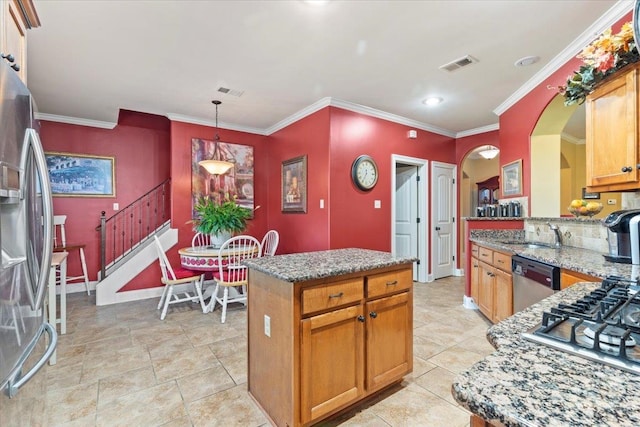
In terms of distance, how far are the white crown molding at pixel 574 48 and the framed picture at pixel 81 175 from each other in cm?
579

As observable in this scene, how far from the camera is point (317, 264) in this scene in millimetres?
1854

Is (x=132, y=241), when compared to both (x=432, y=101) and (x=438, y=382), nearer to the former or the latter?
(x=438, y=382)

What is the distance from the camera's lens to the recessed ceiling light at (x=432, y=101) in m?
3.97

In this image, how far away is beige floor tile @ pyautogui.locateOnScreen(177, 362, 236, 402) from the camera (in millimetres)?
2060

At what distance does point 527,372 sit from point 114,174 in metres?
5.70

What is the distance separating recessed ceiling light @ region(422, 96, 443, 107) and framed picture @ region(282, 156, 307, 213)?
1.80m

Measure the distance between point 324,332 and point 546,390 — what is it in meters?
1.23

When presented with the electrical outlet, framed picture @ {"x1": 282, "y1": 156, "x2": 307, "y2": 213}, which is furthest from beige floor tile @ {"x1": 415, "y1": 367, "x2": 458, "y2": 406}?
framed picture @ {"x1": 282, "y1": 156, "x2": 307, "y2": 213}

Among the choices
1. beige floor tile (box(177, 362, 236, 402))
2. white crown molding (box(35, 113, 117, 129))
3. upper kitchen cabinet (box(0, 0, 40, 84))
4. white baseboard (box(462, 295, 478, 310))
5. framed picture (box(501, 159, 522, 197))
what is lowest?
beige floor tile (box(177, 362, 236, 402))

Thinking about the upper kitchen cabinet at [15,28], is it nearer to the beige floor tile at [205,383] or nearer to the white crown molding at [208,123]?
the beige floor tile at [205,383]

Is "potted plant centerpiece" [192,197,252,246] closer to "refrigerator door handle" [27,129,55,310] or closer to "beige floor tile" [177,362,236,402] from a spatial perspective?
"beige floor tile" [177,362,236,402]

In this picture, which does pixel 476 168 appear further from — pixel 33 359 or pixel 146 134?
pixel 33 359

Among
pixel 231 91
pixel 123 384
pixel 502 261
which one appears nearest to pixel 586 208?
pixel 502 261

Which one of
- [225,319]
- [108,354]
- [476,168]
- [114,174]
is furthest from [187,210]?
[476,168]
